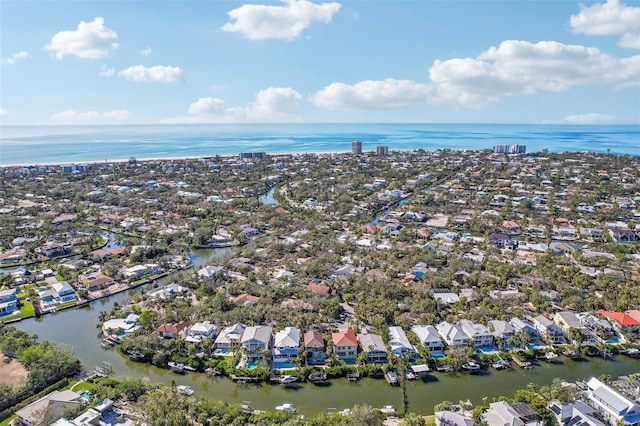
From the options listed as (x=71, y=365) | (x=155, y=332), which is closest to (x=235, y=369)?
(x=155, y=332)

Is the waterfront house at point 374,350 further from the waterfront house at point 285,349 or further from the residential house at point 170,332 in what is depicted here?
the residential house at point 170,332

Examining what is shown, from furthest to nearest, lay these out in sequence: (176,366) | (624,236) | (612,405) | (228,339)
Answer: (624,236) → (228,339) → (176,366) → (612,405)

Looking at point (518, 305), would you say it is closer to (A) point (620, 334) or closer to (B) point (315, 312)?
(A) point (620, 334)

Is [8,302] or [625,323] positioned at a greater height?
[8,302]

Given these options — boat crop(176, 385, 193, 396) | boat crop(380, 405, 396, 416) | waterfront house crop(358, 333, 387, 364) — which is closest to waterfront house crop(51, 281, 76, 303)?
boat crop(176, 385, 193, 396)

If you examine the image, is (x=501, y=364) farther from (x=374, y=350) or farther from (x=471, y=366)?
(x=374, y=350)

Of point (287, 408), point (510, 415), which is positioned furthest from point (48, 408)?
point (510, 415)
